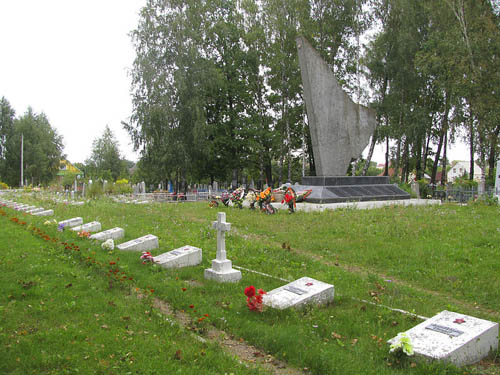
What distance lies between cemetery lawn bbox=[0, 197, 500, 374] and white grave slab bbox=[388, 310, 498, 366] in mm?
96

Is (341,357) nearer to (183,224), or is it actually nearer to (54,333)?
(54,333)

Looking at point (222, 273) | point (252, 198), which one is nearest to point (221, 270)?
point (222, 273)

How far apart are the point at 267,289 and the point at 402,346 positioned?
2.30m

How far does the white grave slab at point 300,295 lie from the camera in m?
4.46

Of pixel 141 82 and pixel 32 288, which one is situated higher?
pixel 141 82

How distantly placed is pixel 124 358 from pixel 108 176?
5653 cm

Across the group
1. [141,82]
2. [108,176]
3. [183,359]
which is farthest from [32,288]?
[108,176]

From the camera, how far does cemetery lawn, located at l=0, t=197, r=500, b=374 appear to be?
134 inches

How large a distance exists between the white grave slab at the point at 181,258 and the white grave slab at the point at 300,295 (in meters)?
2.12

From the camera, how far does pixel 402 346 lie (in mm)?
3258

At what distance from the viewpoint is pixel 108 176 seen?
56.5 metres

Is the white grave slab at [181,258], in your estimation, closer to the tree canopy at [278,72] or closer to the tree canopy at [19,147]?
the tree canopy at [278,72]

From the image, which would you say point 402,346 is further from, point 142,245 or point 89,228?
point 89,228

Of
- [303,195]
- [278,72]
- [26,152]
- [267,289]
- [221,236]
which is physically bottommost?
[267,289]
